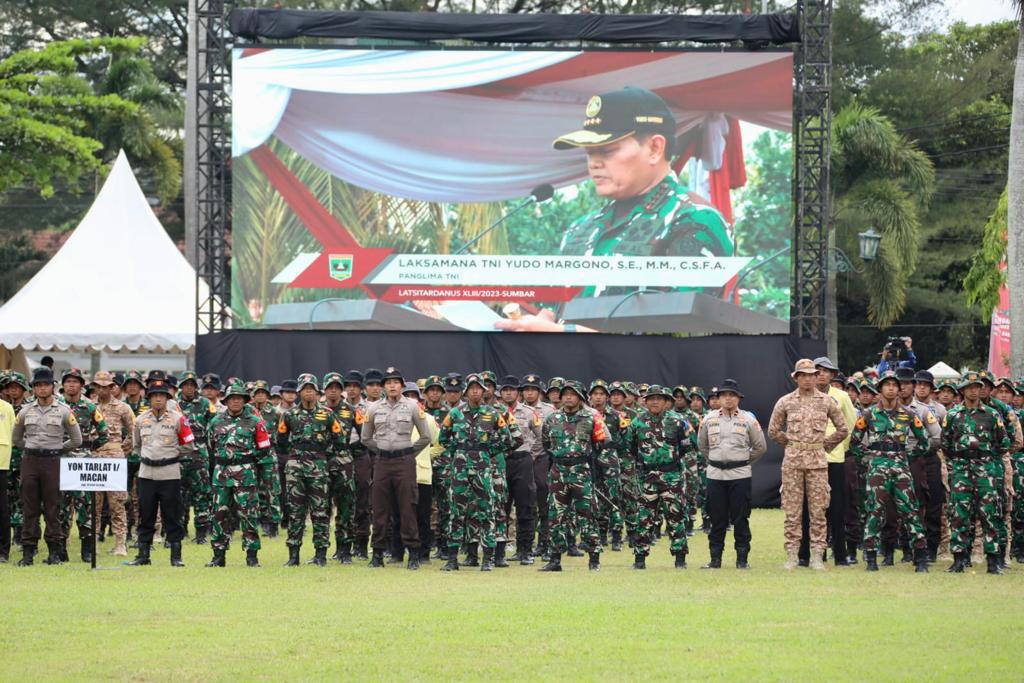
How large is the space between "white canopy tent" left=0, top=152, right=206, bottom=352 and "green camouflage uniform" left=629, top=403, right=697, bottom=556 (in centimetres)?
1269

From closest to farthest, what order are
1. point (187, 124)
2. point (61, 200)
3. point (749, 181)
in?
point (749, 181)
point (187, 124)
point (61, 200)

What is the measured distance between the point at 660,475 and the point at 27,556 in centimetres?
641

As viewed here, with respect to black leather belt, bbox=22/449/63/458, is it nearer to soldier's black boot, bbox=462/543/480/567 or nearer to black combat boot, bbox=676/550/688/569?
soldier's black boot, bbox=462/543/480/567

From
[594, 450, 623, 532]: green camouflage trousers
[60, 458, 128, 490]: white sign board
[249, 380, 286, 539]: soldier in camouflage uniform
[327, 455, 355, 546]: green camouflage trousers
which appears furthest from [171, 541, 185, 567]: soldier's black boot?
[594, 450, 623, 532]: green camouflage trousers

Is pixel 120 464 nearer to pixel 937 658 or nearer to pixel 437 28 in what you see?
pixel 937 658

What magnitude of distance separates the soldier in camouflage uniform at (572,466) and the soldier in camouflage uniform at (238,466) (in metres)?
2.85

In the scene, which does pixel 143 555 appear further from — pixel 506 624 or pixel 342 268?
pixel 342 268

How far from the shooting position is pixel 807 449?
15.1m

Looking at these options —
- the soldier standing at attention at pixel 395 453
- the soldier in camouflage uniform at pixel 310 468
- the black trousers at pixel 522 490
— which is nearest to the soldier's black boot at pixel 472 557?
the black trousers at pixel 522 490

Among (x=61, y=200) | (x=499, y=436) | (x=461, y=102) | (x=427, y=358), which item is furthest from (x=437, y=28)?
(x=61, y=200)

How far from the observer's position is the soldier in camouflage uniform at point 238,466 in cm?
1531

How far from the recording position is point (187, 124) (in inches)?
1522

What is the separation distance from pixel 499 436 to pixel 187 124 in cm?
2515

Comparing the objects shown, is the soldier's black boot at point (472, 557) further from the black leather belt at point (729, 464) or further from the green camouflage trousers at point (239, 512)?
the black leather belt at point (729, 464)
